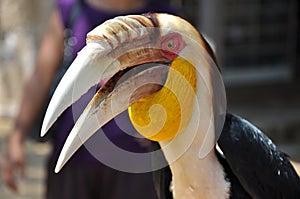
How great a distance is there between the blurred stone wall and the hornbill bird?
390cm

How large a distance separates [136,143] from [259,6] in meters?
4.91

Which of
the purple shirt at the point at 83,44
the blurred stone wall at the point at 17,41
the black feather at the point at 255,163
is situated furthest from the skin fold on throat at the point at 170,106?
the blurred stone wall at the point at 17,41

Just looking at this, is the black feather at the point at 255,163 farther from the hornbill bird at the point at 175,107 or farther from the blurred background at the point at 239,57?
the blurred background at the point at 239,57

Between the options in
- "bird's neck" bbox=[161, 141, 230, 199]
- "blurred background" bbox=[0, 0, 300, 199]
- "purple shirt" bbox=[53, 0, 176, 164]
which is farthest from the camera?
"blurred background" bbox=[0, 0, 300, 199]

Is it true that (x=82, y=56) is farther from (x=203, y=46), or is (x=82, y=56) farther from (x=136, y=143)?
(x=136, y=143)

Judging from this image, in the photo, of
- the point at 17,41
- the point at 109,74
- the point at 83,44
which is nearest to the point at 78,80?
the point at 109,74

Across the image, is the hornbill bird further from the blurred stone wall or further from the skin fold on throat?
the blurred stone wall

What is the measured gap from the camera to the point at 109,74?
1.19 metres

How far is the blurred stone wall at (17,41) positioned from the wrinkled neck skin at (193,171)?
12.8ft

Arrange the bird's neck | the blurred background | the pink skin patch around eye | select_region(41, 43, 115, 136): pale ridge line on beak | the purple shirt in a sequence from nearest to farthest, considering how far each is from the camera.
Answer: select_region(41, 43, 115, 136): pale ridge line on beak
the pink skin patch around eye
the bird's neck
the purple shirt
the blurred background

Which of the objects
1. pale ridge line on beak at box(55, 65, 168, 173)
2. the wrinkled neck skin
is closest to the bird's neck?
the wrinkled neck skin

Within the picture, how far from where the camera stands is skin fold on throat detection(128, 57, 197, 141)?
4.20ft

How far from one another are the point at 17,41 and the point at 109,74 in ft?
14.2

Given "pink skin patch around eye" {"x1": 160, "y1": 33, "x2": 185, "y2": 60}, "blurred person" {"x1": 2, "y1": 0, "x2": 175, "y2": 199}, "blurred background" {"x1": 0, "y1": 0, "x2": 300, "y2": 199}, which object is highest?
"pink skin patch around eye" {"x1": 160, "y1": 33, "x2": 185, "y2": 60}
